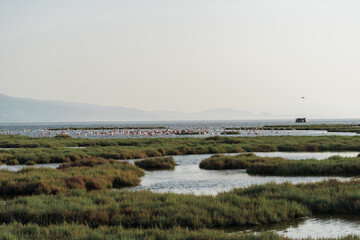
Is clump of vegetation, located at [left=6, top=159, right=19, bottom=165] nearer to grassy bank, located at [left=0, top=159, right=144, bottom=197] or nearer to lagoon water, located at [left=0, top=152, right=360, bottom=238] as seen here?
grassy bank, located at [left=0, top=159, right=144, bottom=197]

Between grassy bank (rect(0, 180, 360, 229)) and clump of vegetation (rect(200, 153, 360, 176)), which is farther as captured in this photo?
clump of vegetation (rect(200, 153, 360, 176))

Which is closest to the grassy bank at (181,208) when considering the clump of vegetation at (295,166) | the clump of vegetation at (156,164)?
the clump of vegetation at (295,166)

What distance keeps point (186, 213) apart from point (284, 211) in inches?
138

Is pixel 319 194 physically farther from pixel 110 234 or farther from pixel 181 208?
pixel 110 234

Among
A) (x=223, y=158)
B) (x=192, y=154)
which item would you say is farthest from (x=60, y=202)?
(x=192, y=154)

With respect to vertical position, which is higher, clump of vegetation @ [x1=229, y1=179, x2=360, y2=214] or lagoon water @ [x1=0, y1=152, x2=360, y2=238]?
clump of vegetation @ [x1=229, y1=179, x2=360, y2=214]

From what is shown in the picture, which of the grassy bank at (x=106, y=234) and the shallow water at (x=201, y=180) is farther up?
the grassy bank at (x=106, y=234)

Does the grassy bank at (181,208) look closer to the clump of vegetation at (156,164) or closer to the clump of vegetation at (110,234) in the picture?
the clump of vegetation at (110,234)

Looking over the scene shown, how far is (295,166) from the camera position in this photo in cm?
2792

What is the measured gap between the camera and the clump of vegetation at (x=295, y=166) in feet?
89.1

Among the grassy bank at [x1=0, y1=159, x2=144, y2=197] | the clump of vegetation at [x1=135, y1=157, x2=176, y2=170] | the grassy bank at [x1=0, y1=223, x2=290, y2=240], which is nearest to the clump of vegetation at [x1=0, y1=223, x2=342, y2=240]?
the grassy bank at [x1=0, y1=223, x2=290, y2=240]

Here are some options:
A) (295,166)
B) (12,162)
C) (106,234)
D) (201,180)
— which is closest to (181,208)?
(106,234)

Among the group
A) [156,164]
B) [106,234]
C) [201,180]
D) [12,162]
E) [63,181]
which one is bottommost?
[201,180]

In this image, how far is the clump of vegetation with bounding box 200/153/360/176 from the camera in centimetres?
2717
